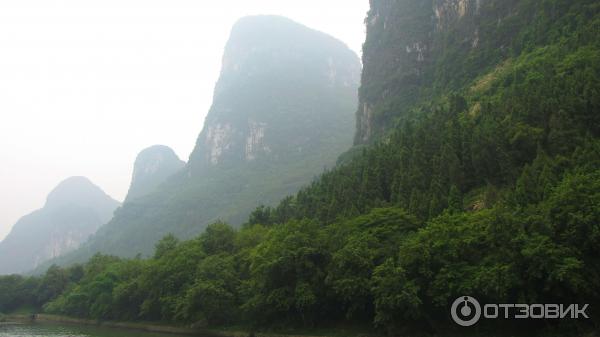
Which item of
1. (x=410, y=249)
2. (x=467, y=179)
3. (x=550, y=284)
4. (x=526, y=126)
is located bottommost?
(x=550, y=284)

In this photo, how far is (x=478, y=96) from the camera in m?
77.4

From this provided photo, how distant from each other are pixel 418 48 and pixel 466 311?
106 metres

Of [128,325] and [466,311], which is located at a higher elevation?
[466,311]

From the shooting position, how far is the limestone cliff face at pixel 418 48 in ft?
338

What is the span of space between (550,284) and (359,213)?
26.1m

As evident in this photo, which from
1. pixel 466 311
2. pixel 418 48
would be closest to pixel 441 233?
pixel 466 311

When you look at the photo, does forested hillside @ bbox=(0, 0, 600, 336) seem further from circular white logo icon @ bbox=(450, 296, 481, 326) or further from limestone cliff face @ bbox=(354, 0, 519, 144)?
limestone cliff face @ bbox=(354, 0, 519, 144)

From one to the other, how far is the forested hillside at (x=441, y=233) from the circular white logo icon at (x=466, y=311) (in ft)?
1.94

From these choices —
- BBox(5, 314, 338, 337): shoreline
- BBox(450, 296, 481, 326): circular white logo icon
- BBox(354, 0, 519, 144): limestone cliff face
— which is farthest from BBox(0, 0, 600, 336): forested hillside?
Answer: BBox(354, 0, 519, 144): limestone cliff face

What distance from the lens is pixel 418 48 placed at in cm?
12962

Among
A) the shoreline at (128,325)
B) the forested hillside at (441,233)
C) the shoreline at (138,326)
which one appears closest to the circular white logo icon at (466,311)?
the forested hillside at (441,233)

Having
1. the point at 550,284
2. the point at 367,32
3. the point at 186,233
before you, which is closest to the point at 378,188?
the point at 550,284

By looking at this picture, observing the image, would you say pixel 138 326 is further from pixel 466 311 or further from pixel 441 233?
pixel 466 311

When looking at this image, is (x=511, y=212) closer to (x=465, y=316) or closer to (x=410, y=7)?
(x=465, y=316)
